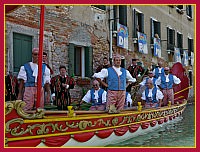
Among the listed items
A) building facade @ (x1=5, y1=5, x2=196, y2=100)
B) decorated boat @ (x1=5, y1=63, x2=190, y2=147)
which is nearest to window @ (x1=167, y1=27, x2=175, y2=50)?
building facade @ (x1=5, y1=5, x2=196, y2=100)

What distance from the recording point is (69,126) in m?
4.38

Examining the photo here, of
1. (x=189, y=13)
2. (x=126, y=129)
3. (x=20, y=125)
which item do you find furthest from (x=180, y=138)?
(x=189, y=13)

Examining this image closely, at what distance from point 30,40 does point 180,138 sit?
3.94 metres

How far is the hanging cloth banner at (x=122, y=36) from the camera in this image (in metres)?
11.2

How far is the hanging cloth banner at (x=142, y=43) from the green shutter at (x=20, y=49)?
583 cm

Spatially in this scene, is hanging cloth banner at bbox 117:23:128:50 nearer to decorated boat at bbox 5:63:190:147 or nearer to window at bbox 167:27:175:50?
window at bbox 167:27:175:50

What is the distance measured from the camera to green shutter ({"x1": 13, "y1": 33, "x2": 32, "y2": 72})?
7.21 metres

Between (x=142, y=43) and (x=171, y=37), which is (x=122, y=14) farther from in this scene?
(x=171, y=37)

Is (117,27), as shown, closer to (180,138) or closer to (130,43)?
(130,43)

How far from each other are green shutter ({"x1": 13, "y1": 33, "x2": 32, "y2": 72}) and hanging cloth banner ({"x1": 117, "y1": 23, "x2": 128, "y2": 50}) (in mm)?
4159

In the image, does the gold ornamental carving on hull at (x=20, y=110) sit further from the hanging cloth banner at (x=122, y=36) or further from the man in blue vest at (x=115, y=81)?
the hanging cloth banner at (x=122, y=36)

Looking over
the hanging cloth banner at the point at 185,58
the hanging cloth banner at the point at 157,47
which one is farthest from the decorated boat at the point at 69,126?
the hanging cloth banner at the point at 185,58

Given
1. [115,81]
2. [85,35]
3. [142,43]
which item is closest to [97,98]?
[115,81]

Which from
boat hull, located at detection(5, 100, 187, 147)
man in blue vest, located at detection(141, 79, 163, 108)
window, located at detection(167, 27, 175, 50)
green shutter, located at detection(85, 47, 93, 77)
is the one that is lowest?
boat hull, located at detection(5, 100, 187, 147)
